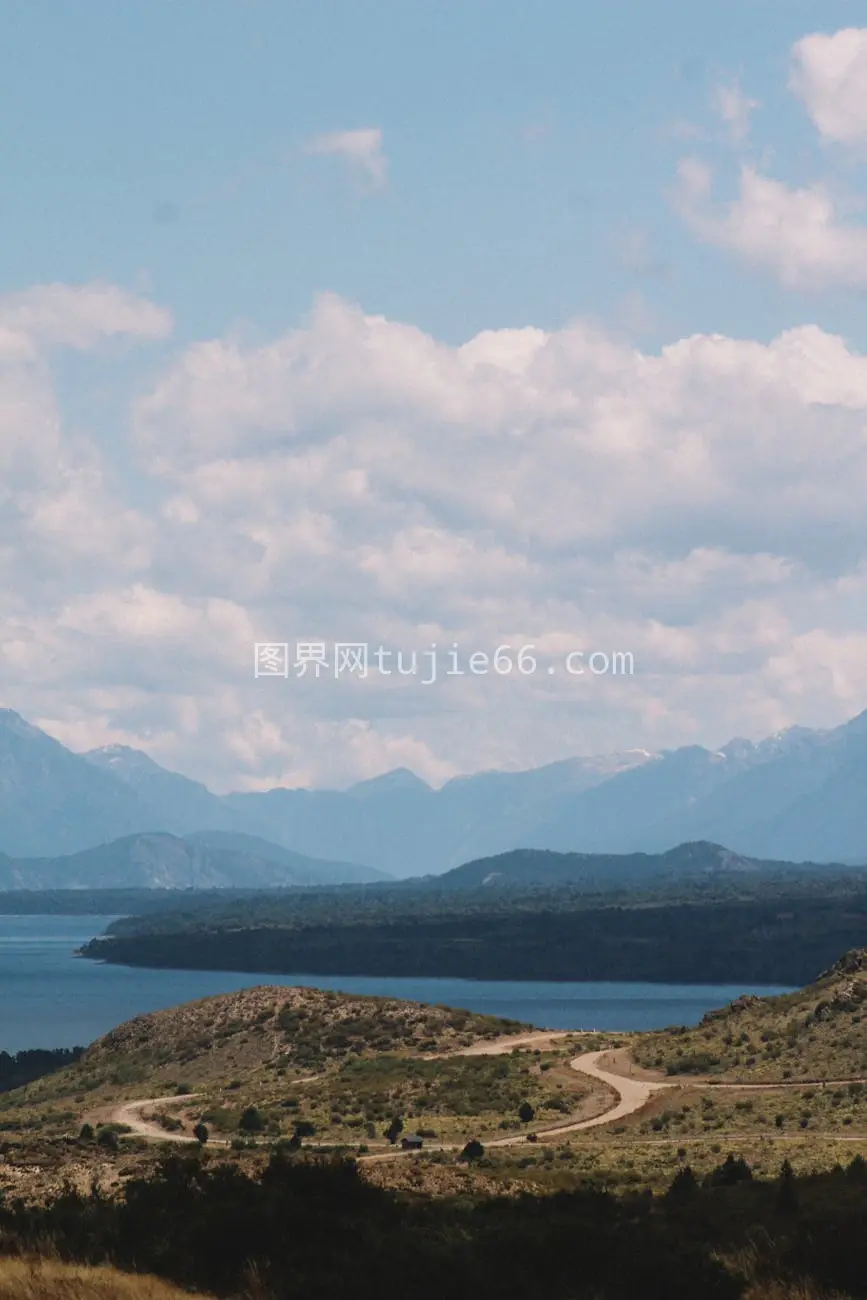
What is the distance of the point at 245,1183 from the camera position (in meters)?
29.3

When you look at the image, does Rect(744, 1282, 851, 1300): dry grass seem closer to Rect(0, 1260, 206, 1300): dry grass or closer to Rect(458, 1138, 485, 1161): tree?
Rect(0, 1260, 206, 1300): dry grass

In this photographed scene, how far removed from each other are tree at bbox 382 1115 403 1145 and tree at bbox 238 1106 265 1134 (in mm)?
6262

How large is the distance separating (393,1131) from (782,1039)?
29057mm

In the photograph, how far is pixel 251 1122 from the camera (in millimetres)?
70625

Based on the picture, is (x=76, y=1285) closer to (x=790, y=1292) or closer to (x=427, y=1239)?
(x=427, y=1239)

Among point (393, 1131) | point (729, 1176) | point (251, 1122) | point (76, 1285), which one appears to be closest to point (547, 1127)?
point (393, 1131)

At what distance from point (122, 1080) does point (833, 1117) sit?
2374 inches

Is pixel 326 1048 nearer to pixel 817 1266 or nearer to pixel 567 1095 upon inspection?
pixel 567 1095

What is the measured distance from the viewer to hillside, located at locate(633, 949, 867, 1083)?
78.1 meters

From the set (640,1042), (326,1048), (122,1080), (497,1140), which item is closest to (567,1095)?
(497,1140)

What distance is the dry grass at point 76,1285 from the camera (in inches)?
760

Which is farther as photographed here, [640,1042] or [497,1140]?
[640,1042]

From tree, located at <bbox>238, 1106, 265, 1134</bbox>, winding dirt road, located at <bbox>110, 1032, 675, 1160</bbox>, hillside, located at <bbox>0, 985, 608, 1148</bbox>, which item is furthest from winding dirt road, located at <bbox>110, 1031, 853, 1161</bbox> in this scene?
tree, located at <bbox>238, 1106, 265, 1134</bbox>

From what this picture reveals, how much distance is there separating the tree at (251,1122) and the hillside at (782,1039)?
2304 centimetres
